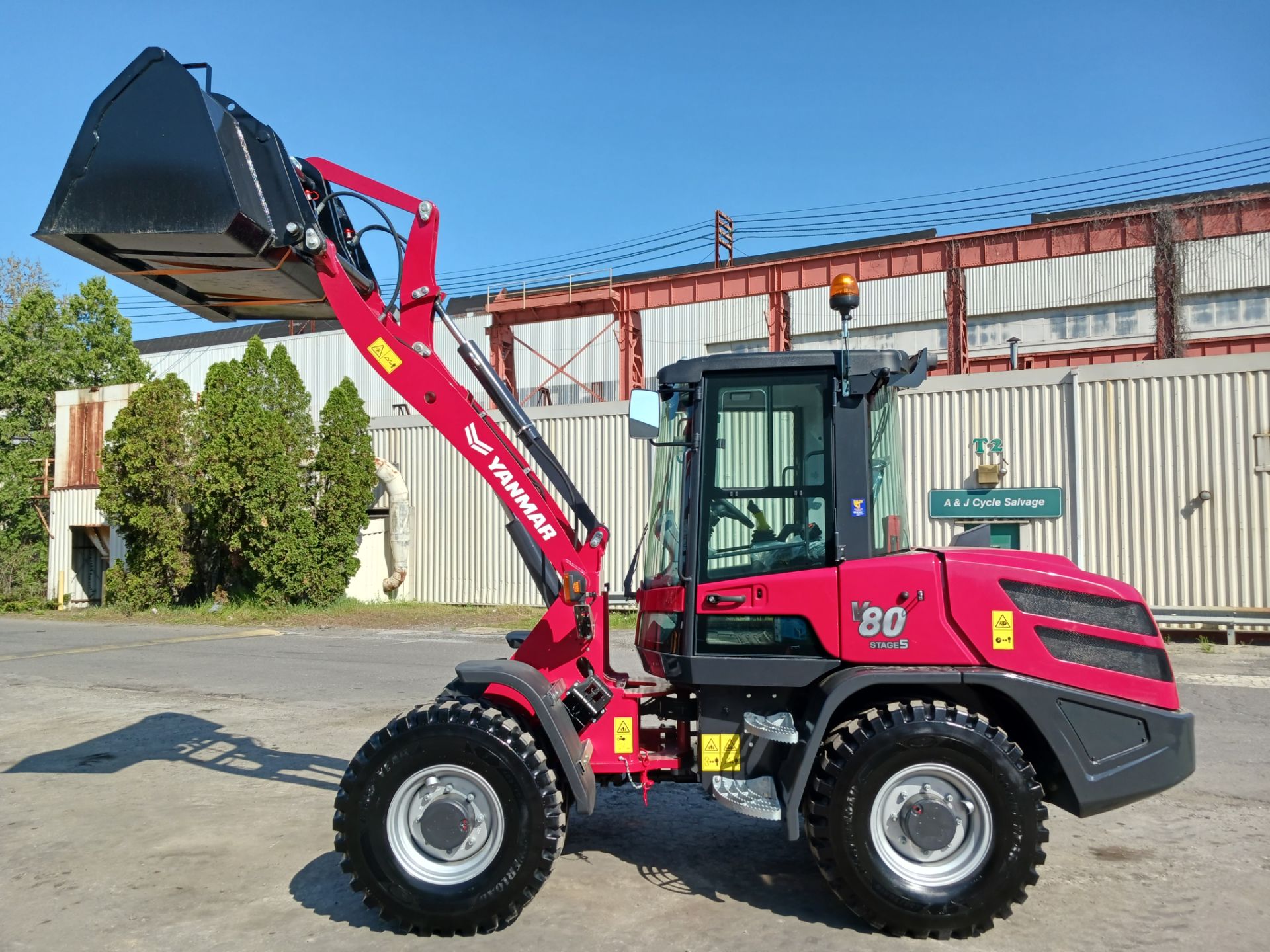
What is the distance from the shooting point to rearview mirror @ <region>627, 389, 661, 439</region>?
4.74 meters

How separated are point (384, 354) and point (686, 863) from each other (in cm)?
314

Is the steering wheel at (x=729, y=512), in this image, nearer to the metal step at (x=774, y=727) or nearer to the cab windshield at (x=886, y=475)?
the cab windshield at (x=886, y=475)

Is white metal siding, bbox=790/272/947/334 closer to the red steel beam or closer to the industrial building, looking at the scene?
the industrial building

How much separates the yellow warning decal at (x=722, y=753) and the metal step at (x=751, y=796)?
0.06 metres

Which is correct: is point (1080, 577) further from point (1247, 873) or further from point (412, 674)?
point (412, 674)

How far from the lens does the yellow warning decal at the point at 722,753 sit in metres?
4.72

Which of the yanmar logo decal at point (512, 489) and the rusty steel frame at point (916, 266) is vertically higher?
the rusty steel frame at point (916, 266)

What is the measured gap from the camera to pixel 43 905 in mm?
4809

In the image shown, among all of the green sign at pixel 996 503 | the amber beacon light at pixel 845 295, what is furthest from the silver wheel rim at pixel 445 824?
the green sign at pixel 996 503

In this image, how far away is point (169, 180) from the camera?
15.7 ft

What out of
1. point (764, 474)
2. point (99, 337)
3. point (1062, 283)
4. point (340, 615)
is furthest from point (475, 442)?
point (99, 337)

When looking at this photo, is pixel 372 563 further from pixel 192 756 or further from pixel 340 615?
pixel 192 756

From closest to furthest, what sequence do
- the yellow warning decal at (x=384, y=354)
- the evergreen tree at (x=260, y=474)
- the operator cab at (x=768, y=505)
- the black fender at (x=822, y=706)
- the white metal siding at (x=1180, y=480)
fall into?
the black fender at (x=822, y=706), the operator cab at (x=768, y=505), the yellow warning decal at (x=384, y=354), the white metal siding at (x=1180, y=480), the evergreen tree at (x=260, y=474)

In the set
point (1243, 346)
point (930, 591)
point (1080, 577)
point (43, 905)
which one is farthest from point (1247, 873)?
point (1243, 346)
